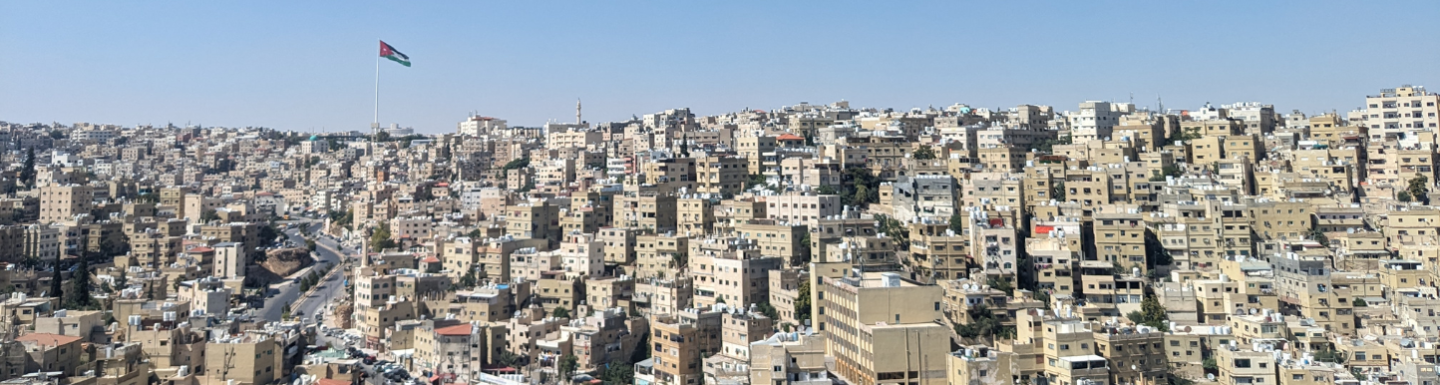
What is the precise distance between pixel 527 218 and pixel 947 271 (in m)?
17.2

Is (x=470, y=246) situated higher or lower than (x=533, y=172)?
lower

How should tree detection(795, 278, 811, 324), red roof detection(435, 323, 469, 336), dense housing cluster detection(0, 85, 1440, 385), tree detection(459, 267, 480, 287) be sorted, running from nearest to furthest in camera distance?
1. dense housing cluster detection(0, 85, 1440, 385)
2. tree detection(795, 278, 811, 324)
3. red roof detection(435, 323, 469, 336)
4. tree detection(459, 267, 480, 287)

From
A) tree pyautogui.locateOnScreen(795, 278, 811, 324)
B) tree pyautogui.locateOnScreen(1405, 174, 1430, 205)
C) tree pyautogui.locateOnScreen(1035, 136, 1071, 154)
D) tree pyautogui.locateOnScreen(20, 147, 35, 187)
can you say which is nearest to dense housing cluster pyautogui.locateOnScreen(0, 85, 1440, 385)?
tree pyautogui.locateOnScreen(795, 278, 811, 324)

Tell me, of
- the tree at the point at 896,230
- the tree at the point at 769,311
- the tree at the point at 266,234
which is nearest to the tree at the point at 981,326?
the tree at the point at 769,311

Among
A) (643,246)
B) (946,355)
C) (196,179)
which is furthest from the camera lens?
(196,179)

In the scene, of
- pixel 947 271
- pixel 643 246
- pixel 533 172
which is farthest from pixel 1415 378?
pixel 533 172

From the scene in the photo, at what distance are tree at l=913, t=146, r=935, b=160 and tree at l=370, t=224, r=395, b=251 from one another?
2087 cm

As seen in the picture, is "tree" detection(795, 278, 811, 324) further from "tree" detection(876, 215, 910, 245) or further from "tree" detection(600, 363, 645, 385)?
"tree" detection(876, 215, 910, 245)

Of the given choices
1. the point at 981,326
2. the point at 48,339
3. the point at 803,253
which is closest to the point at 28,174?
the point at 48,339

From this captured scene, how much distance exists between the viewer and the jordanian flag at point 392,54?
5312 cm

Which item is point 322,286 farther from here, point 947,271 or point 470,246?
point 947,271

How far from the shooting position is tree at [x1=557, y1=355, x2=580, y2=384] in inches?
1058

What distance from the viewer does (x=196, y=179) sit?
74.1 metres

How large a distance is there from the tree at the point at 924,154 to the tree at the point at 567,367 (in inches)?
667
